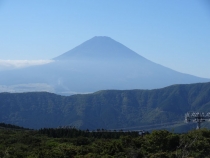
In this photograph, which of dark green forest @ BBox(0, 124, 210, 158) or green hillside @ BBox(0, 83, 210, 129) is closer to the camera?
dark green forest @ BBox(0, 124, 210, 158)

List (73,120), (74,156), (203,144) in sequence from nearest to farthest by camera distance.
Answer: (74,156), (203,144), (73,120)

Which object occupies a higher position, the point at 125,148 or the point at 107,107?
the point at 107,107

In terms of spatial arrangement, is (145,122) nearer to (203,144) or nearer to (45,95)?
(45,95)

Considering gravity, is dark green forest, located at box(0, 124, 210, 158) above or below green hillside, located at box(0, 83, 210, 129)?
below

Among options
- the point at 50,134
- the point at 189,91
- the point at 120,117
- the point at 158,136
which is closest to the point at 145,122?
the point at 120,117

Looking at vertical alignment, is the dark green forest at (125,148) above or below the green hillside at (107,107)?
below

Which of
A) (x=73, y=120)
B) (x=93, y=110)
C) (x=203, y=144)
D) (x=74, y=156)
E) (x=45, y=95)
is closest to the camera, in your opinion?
(x=74, y=156)

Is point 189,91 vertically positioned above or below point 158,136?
above

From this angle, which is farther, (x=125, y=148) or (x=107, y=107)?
(x=107, y=107)
